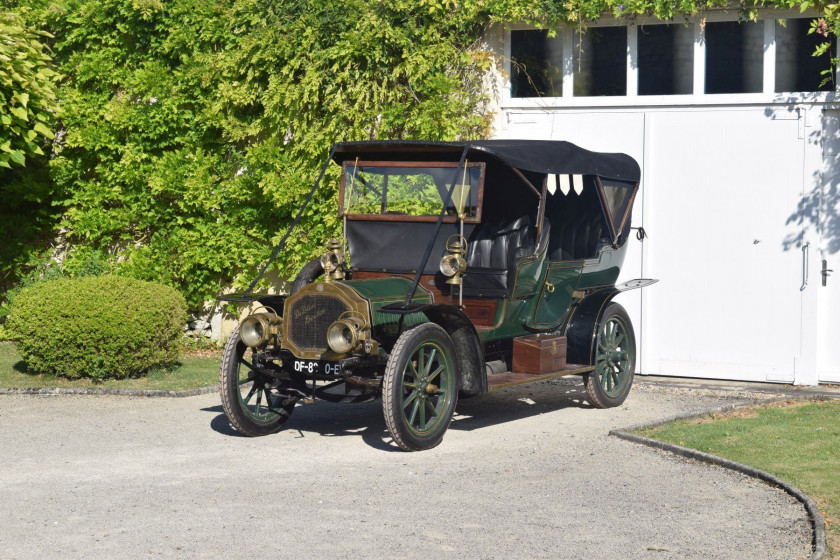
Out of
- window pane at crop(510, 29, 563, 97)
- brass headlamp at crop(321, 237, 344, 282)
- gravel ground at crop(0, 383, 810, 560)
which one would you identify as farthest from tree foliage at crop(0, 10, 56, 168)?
window pane at crop(510, 29, 563, 97)

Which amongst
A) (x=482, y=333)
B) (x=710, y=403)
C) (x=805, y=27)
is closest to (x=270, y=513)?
(x=482, y=333)

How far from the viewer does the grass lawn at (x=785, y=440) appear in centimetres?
677

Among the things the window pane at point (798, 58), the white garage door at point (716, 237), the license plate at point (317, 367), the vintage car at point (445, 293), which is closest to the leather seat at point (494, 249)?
the vintage car at point (445, 293)

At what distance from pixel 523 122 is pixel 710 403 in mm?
3679

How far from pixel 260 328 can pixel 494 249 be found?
7.13 feet

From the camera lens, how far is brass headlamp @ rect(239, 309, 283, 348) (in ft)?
26.2

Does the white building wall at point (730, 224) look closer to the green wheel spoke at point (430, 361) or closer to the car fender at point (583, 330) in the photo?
the car fender at point (583, 330)

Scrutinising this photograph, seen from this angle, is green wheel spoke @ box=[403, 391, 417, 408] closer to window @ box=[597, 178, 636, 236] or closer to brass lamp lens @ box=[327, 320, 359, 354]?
brass lamp lens @ box=[327, 320, 359, 354]

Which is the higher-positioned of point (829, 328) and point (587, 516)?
point (829, 328)

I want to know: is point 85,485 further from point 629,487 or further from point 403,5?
point 403,5

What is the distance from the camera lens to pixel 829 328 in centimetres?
1095

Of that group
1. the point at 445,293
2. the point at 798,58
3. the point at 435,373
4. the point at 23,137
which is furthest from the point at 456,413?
the point at 23,137

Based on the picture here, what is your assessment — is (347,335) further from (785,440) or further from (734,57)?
(734,57)

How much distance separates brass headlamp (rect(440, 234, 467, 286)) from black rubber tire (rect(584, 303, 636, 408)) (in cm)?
172
